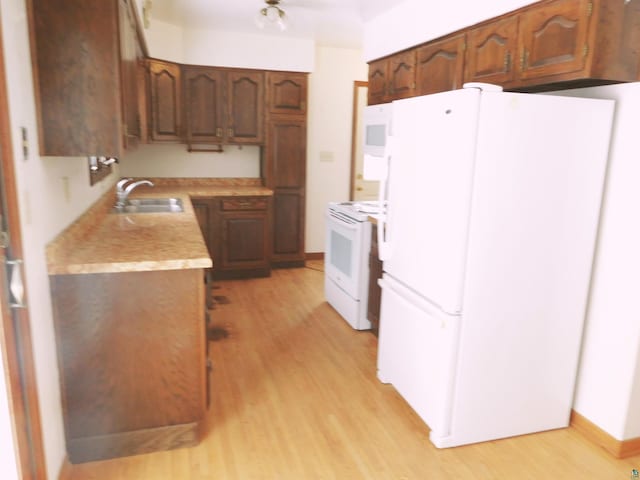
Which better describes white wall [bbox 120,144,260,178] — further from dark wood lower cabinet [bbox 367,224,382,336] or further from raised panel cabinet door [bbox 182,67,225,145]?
dark wood lower cabinet [bbox 367,224,382,336]

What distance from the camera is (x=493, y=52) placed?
8.24 ft

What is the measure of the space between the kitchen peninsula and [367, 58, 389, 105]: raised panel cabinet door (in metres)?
2.18

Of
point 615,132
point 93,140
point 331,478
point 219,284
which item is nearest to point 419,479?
point 331,478

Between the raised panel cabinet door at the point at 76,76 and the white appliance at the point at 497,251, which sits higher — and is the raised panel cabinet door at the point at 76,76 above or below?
above

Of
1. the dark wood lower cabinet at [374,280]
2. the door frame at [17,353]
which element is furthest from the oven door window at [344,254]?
the door frame at [17,353]

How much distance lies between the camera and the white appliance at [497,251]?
2053 mm

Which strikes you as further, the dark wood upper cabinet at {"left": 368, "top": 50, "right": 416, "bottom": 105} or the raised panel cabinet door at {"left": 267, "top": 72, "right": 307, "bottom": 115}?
the raised panel cabinet door at {"left": 267, "top": 72, "right": 307, "bottom": 115}

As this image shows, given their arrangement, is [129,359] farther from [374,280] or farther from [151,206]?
[151,206]

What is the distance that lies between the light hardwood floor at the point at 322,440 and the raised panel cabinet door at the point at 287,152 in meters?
Answer: 2.20

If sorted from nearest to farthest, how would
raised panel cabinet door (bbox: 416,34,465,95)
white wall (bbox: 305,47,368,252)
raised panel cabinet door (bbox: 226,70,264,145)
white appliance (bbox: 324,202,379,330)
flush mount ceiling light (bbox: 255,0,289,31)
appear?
raised panel cabinet door (bbox: 416,34,465,95) < white appliance (bbox: 324,202,379,330) < flush mount ceiling light (bbox: 255,0,289,31) < raised panel cabinet door (bbox: 226,70,264,145) < white wall (bbox: 305,47,368,252)

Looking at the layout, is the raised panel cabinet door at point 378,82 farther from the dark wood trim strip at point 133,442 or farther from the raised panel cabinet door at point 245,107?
the dark wood trim strip at point 133,442

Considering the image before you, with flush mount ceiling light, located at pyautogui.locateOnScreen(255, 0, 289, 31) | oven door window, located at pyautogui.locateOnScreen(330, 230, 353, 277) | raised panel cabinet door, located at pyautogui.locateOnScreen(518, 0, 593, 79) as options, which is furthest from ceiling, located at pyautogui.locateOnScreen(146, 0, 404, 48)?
oven door window, located at pyautogui.locateOnScreen(330, 230, 353, 277)

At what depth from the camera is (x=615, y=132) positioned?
7.24 ft

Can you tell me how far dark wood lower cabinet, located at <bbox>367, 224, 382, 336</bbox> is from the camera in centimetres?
337
